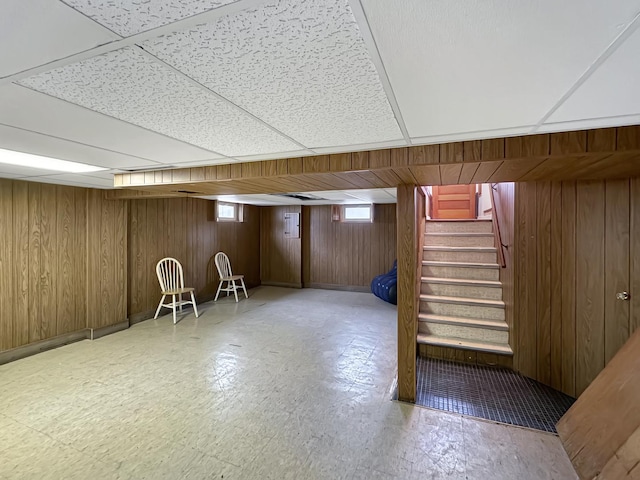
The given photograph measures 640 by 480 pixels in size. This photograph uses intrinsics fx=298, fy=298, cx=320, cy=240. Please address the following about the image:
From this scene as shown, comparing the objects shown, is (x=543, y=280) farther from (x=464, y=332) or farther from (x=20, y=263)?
(x=20, y=263)

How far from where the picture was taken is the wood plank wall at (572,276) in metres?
2.30

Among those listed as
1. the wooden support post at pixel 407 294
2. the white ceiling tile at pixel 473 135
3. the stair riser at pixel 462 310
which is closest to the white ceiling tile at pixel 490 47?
the white ceiling tile at pixel 473 135

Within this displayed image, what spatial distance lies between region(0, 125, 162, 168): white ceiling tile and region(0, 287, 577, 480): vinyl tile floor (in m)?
1.95

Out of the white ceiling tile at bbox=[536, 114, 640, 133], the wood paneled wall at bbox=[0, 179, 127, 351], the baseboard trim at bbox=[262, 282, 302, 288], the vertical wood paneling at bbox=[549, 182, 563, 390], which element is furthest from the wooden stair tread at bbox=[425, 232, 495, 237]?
the wood paneled wall at bbox=[0, 179, 127, 351]

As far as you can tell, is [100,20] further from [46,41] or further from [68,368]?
[68,368]

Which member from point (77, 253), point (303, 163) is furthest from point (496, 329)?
point (77, 253)

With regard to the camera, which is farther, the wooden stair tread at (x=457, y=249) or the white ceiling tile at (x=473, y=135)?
the wooden stair tread at (x=457, y=249)

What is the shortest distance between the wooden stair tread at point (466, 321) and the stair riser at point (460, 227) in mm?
1643

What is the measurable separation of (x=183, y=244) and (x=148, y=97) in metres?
4.63

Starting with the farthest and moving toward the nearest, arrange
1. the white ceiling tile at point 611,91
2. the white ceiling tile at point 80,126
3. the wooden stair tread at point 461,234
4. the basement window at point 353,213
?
the basement window at point 353,213, the wooden stair tread at point 461,234, the white ceiling tile at point 80,126, the white ceiling tile at point 611,91

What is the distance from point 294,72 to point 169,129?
0.93 meters

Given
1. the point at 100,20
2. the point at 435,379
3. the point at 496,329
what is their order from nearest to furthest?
the point at 100,20
the point at 435,379
the point at 496,329

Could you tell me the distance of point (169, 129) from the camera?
1604mm

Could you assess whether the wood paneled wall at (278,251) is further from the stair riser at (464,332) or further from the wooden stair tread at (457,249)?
the stair riser at (464,332)
